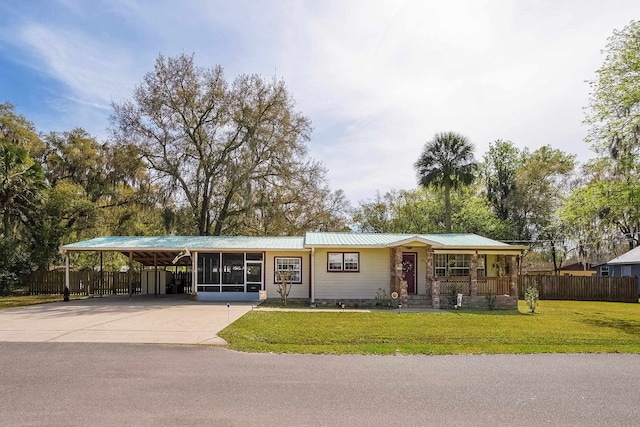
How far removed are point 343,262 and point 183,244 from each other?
25.4ft

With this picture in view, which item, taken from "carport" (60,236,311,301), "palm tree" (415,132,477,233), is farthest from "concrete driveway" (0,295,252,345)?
"palm tree" (415,132,477,233)

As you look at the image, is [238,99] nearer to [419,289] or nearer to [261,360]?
[419,289]

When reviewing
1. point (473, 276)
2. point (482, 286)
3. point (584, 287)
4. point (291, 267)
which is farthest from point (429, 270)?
point (584, 287)

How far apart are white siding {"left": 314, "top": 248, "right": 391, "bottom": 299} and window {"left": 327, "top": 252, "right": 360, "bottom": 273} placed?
0.16 metres

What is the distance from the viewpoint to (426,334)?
35.6 feet

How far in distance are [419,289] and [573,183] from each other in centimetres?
2219

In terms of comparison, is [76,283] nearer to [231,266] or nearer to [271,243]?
[231,266]

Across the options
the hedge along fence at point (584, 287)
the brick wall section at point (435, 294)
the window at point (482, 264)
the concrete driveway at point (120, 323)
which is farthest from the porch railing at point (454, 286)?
the concrete driveway at point (120, 323)

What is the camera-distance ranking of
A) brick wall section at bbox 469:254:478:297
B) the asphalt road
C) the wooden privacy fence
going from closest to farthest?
the asphalt road
brick wall section at bbox 469:254:478:297
the wooden privacy fence

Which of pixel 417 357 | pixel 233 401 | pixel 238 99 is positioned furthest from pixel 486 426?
pixel 238 99

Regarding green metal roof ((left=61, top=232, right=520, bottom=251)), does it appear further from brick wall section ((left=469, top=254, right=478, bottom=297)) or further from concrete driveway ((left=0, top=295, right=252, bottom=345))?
concrete driveway ((left=0, top=295, right=252, bottom=345))

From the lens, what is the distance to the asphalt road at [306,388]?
5.07 m

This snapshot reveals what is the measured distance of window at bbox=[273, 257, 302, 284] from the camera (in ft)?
69.7

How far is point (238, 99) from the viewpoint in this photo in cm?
2816
